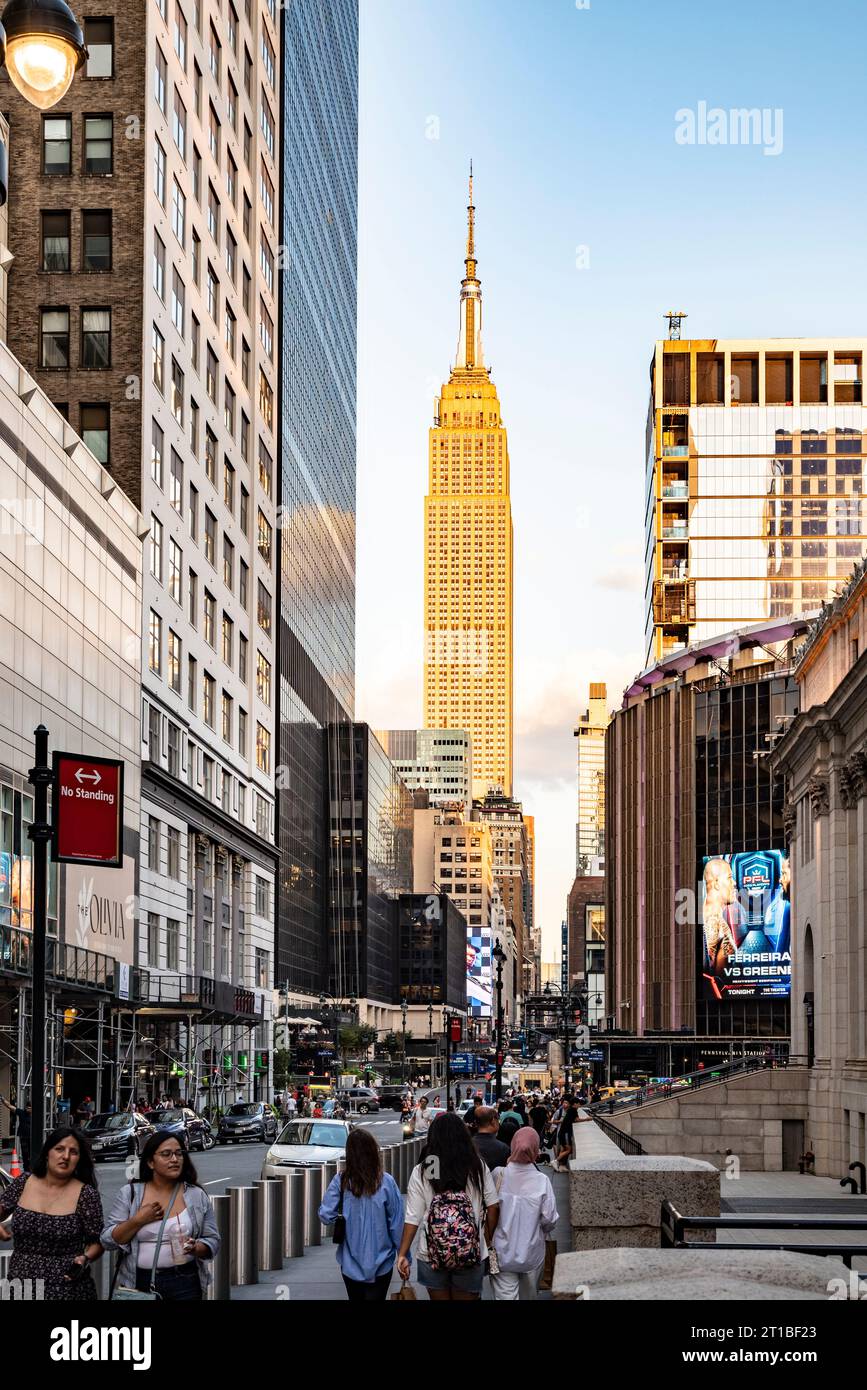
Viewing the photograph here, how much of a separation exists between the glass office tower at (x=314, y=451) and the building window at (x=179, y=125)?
32.3 meters

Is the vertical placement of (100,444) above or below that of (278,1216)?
above

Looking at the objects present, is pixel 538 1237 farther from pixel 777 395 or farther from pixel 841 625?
pixel 777 395

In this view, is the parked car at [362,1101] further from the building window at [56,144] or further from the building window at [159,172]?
the building window at [56,144]

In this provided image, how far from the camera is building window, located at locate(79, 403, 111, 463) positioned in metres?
61.2

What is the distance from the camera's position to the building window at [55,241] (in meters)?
63.3

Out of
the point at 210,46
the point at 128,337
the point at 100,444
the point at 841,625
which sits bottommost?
the point at 841,625

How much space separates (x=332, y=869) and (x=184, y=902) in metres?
91.7

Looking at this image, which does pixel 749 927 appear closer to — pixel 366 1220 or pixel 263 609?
pixel 263 609

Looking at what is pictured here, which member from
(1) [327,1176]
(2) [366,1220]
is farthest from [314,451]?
(2) [366,1220]

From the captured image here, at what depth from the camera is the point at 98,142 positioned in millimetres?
63125

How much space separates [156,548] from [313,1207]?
4343 centimetres

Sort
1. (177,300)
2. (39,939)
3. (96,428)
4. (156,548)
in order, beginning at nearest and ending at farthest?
(39,939) → (96,428) → (156,548) → (177,300)

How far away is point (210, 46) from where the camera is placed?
2896 inches
